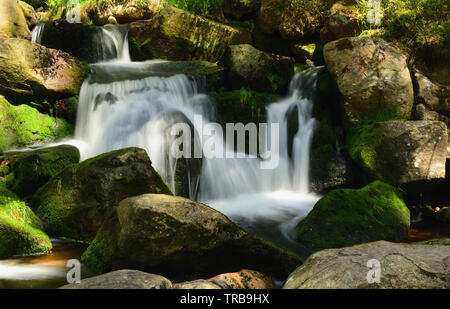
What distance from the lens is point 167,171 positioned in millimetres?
6008

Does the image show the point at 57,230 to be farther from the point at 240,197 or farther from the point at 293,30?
the point at 293,30

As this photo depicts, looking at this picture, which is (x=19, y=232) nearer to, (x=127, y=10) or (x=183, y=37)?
(x=183, y=37)

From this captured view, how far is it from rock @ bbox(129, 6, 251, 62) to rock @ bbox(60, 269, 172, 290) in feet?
26.9

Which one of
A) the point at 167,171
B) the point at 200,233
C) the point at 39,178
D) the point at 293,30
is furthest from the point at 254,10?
the point at 200,233

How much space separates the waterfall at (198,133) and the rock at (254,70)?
40 cm

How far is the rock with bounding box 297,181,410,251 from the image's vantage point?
180 inches

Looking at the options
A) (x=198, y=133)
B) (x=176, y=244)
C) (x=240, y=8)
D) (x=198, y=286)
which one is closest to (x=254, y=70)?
(x=198, y=133)

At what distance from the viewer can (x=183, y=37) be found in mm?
9953

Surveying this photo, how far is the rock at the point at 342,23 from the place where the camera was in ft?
30.5

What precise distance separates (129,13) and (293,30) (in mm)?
5354

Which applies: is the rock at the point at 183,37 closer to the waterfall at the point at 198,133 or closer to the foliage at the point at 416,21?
the waterfall at the point at 198,133

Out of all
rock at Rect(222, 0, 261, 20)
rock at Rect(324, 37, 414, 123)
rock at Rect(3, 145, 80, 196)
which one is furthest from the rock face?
rock at Rect(222, 0, 261, 20)

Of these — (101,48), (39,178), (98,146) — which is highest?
(101,48)

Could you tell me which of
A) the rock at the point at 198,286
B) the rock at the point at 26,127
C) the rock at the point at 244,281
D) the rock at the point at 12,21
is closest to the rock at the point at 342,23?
the rock at the point at 26,127
